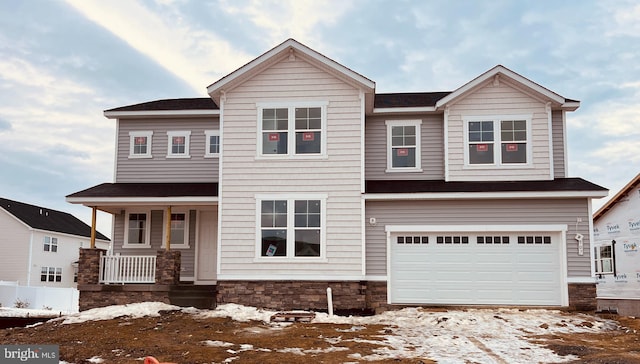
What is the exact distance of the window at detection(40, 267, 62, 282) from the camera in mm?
36688

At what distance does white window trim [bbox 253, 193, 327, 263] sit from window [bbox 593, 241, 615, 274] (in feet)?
44.0

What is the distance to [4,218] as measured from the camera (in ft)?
118

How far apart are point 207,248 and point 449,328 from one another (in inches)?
336

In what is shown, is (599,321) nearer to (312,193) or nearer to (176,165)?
(312,193)

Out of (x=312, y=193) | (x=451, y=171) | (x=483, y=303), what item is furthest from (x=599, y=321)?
(x=312, y=193)

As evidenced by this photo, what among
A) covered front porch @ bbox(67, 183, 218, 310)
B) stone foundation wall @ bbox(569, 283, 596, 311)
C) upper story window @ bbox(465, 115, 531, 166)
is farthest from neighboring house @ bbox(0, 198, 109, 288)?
stone foundation wall @ bbox(569, 283, 596, 311)

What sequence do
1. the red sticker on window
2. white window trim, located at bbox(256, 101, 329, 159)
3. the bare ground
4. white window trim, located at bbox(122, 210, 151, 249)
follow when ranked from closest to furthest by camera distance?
the bare ground → white window trim, located at bbox(256, 101, 329, 159) → the red sticker on window → white window trim, located at bbox(122, 210, 151, 249)

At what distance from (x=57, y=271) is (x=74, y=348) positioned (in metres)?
29.6

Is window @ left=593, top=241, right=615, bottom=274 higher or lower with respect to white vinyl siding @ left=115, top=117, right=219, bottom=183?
lower

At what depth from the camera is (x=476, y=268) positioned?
16.4 meters

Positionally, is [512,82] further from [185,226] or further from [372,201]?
[185,226]

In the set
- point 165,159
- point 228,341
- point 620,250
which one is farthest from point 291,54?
point 620,250

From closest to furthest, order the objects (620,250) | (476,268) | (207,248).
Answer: (476,268)
(207,248)
(620,250)

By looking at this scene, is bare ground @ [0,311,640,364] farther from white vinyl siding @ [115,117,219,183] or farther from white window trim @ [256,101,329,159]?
white vinyl siding @ [115,117,219,183]
